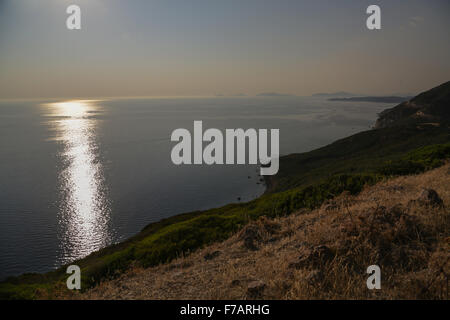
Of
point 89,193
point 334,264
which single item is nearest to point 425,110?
point 334,264

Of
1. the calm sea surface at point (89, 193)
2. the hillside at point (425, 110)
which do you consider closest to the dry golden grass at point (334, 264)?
the calm sea surface at point (89, 193)

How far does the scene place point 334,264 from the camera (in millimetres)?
6031

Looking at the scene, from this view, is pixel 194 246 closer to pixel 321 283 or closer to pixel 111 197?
pixel 321 283

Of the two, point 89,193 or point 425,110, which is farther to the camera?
point 425,110

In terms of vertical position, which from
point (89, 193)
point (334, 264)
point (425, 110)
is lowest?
point (89, 193)

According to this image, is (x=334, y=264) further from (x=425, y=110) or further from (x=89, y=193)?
(x=425, y=110)

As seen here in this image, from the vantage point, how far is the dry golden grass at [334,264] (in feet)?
17.6

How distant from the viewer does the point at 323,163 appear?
3071 inches

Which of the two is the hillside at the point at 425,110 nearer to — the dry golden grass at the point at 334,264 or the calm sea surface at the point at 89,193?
the calm sea surface at the point at 89,193

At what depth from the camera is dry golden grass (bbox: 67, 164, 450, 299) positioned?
212 inches

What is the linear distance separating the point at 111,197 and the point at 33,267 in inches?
1082

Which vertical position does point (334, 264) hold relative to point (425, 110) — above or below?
below
